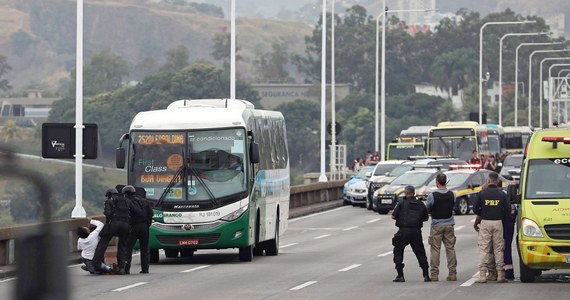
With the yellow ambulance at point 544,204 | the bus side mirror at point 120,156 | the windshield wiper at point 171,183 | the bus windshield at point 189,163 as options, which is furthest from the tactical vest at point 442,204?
the bus side mirror at point 120,156

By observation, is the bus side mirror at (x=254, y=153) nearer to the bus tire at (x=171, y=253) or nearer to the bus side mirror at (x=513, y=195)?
the bus tire at (x=171, y=253)

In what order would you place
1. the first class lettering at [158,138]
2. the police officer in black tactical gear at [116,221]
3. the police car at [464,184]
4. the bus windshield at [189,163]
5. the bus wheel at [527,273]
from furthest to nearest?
1. the police car at [464,184]
2. the first class lettering at [158,138]
3. the bus windshield at [189,163]
4. the police officer in black tactical gear at [116,221]
5. the bus wheel at [527,273]

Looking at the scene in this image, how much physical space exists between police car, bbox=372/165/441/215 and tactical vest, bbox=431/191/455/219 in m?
23.1

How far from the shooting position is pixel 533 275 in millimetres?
20547

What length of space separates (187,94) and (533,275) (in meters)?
148

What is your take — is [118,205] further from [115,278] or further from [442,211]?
[442,211]

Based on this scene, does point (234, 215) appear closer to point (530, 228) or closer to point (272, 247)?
point (272, 247)

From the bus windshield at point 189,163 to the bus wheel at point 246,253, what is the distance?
1.23 metres

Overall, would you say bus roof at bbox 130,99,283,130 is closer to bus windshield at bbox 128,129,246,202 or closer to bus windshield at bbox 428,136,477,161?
bus windshield at bbox 128,129,246,202

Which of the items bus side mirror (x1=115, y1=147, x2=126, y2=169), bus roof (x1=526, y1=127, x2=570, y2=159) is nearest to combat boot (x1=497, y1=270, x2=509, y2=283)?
bus roof (x1=526, y1=127, x2=570, y2=159)

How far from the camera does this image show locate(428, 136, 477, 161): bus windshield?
64.2 meters

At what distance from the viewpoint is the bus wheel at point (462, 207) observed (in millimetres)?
44625

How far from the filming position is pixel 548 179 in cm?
2047

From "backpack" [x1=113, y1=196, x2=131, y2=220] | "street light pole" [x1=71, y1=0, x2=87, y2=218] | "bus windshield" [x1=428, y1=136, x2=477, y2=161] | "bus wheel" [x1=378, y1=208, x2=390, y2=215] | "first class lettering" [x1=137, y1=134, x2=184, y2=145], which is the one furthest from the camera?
"bus windshield" [x1=428, y1=136, x2=477, y2=161]
